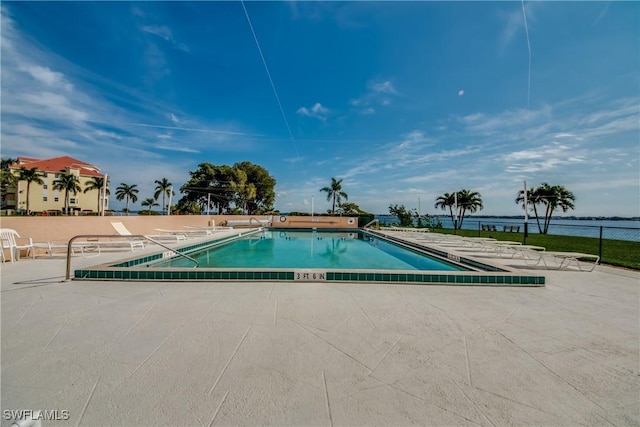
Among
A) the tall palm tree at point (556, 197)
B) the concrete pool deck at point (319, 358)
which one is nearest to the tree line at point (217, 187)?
the concrete pool deck at point (319, 358)

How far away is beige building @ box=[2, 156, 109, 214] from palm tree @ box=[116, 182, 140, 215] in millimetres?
5456

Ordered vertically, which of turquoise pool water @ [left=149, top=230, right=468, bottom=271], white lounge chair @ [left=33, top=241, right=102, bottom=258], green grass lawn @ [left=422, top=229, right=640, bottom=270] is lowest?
turquoise pool water @ [left=149, top=230, right=468, bottom=271]

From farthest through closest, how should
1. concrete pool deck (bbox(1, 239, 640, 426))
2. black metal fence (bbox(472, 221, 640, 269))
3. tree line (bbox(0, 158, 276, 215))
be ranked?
tree line (bbox(0, 158, 276, 215)) → black metal fence (bbox(472, 221, 640, 269)) → concrete pool deck (bbox(1, 239, 640, 426))

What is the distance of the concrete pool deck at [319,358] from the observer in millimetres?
1413

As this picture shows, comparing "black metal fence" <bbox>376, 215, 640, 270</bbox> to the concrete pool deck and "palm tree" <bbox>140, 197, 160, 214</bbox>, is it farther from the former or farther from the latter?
"palm tree" <bbox>140, 197, 160, 214</bbox>

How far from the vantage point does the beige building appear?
3425 cm

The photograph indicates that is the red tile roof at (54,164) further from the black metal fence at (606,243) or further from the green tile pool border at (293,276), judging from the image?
the black metal fence at (606,243)

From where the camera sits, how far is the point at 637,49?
6.64 meters

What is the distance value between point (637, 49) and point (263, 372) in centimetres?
1125

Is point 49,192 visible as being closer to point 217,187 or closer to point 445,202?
point 217,187

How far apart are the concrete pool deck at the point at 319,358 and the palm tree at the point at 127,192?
53.0m

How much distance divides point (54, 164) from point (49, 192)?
14.1 feet

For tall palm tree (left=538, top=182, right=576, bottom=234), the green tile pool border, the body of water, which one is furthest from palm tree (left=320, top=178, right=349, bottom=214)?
the green tile pool border

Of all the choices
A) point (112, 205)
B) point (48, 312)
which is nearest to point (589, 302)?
point (48, 312)
